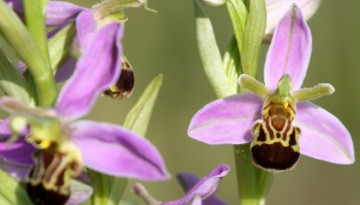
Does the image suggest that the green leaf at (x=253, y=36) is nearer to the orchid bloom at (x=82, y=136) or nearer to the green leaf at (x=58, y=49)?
the green leaf at (x=58, y=49)

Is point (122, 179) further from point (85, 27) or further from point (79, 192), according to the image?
point (85, 27)

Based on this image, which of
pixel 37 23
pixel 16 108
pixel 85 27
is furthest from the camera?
pixel 85 27

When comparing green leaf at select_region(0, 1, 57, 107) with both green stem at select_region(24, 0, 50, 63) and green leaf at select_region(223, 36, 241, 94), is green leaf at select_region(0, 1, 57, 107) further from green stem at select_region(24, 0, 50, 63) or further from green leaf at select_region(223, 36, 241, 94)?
green leaf at select_region(223, 36, 241, 94)

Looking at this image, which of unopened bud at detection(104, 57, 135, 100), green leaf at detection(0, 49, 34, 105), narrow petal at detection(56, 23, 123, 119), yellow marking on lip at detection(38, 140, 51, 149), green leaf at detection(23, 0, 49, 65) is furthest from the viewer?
unopened bud at detection(104, 57, 135, 100)

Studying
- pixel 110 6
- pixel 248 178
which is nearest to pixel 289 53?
pixel 248 178

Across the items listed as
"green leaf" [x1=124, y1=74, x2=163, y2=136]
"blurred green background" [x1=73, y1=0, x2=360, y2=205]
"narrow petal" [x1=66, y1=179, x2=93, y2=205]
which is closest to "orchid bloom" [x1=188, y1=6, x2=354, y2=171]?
"green leaf" [x1=124, y1=74, x2=163, y2=136]

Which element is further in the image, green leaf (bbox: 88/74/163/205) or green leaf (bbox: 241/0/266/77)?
green leaf (bbox: 241/0/266/77)

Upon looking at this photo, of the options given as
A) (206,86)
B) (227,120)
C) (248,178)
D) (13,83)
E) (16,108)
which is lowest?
(206,86)
